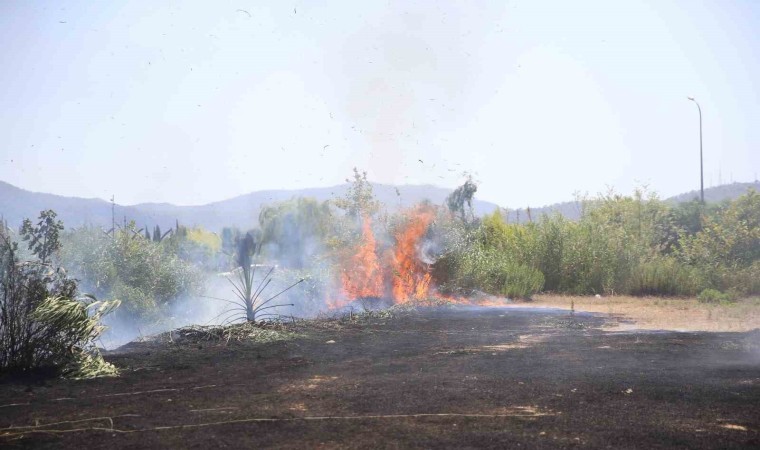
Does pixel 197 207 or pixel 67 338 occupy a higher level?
pixel 197 207

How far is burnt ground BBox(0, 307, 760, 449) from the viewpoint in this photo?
20.0ft

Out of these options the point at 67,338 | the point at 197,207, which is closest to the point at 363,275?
the point at 67,338

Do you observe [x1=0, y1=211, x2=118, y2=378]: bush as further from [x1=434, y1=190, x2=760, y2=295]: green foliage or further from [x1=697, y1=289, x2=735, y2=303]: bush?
[x1=697, y1=289, x2=735, y2=303]: bush

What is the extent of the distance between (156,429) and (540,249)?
22118 mm

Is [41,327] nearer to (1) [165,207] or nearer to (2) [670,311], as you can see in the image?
(2) [670,311]

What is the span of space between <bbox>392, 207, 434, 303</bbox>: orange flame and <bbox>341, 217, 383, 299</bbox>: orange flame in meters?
0.64

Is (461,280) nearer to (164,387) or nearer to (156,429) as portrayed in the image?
(164,387)

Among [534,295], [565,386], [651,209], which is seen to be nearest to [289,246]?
[534,295]

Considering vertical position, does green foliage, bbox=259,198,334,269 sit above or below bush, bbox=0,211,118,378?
above

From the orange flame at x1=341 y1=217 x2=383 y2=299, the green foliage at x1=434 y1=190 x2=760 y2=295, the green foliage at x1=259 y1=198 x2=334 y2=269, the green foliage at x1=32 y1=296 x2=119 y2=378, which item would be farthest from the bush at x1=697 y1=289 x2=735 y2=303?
the green foliage at x1=32 y1=296 x2=119 y2=378

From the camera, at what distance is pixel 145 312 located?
57.3 feet

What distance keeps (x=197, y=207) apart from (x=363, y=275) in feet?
256

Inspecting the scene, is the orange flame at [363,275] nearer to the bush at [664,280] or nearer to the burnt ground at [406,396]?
the burnt ground at [406,396]

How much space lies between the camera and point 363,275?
20.5m
